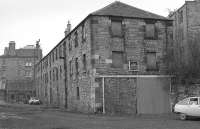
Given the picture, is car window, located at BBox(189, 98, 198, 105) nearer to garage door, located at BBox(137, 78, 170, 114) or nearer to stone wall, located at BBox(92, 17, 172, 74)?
garage door, located at BBox(137, 78, 170, 114)

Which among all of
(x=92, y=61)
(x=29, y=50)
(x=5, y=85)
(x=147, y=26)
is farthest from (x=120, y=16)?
(x=29, y=50)

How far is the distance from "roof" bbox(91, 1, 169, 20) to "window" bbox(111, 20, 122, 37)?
2.31ft

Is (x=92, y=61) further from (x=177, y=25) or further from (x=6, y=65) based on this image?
(x=6, y=65)

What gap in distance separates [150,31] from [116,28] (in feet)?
10.7

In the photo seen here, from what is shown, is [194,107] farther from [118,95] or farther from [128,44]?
[128,44]

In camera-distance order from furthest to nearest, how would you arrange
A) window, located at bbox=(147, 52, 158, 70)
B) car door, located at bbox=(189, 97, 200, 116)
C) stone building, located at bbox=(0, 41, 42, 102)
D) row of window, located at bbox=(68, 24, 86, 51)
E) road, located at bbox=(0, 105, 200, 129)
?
1. stone building, located at bbox=(0, 41, 42, 102)
2. row of window, located at bbox=(68, 24, 86, 51)
3. window, located at bbox=(147, 52, 158, 70)
4. car door, located at bbox=(189, 97, 200, 116)
5. road, located at bbox=(0, 105, 200, 129)

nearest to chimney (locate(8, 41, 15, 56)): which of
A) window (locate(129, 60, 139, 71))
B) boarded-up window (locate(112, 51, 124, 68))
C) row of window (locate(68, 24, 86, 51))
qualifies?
row of window (locate(68, 24, 86, 51))

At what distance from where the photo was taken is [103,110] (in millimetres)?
29609

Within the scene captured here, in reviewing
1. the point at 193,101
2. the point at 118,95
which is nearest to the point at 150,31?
the point at 118,95

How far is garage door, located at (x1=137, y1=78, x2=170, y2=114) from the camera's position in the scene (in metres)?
30.7

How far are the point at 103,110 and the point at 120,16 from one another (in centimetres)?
837

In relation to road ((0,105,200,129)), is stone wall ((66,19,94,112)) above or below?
above

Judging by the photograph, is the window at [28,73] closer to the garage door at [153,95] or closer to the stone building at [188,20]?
the stone building at [188,20]

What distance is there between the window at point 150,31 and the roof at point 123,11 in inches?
30.3
